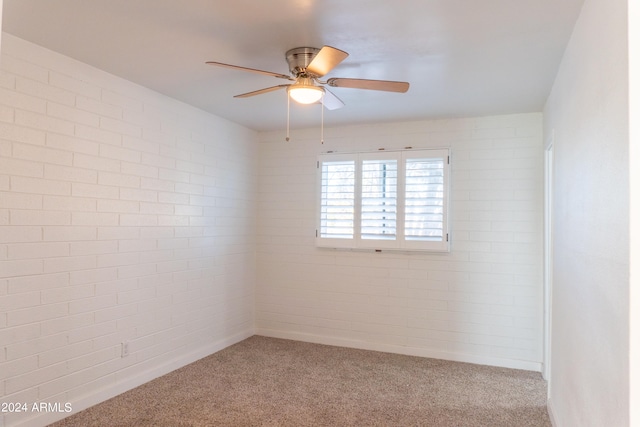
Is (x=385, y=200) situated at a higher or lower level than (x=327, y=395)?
higher

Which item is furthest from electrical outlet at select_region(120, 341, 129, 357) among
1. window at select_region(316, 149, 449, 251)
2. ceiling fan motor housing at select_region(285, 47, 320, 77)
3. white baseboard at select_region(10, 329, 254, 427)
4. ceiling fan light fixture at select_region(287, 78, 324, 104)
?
ceiling fan motor housing at select_region(285, 47, 320, 77)

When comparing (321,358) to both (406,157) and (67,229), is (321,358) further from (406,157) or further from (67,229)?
(67,229)

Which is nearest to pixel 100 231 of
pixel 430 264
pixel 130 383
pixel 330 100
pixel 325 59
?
pixel 130 383

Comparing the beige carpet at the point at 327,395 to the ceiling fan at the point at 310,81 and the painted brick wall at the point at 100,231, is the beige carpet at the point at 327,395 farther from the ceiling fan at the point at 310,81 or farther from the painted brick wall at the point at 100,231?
the ceiling fan at the point at 310,81

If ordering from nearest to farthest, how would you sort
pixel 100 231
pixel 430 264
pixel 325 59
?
pixel 325 59 < pixel 100 231 < pixel 430 264

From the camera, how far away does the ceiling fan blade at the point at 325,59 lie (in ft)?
7.18

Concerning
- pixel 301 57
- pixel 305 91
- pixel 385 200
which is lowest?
pixel 385 200

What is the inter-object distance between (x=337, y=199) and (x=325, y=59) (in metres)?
2.65

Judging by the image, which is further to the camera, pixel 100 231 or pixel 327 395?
pixel 327 395

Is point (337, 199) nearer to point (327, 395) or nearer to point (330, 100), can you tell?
point (330, 100)

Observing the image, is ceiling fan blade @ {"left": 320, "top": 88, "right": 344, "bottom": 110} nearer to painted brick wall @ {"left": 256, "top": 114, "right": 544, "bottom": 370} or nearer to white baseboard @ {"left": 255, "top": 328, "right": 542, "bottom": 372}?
painted brick wall @ {"left": 256, "top": 114, "right": 544, "bottom": 370}

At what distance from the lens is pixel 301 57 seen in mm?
2676

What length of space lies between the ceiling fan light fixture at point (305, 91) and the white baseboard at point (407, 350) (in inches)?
122

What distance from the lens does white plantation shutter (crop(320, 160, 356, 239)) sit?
479 cm
